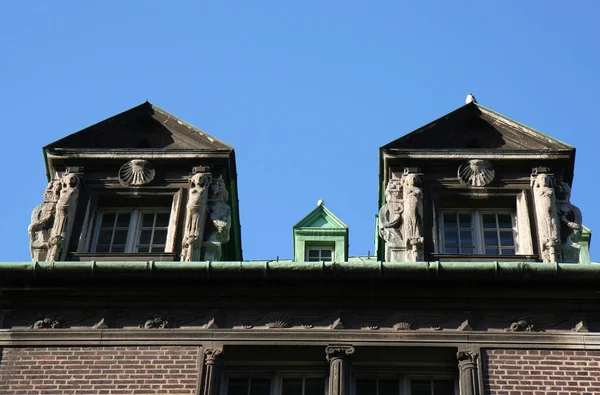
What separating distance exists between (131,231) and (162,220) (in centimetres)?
57

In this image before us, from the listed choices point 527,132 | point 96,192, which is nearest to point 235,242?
point 96,192

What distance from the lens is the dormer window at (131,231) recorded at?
1964 centimetres

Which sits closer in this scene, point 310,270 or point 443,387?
point 443,387

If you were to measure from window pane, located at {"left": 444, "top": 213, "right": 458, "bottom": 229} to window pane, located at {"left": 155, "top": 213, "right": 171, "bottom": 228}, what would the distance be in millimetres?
4717

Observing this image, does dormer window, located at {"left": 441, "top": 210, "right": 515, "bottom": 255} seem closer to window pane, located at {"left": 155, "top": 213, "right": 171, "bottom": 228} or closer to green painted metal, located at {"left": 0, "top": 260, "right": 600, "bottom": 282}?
green painted metal, located at {"left": 0, "top": 260, "right": 600, "bottom": 282}

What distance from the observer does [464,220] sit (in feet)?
65.8

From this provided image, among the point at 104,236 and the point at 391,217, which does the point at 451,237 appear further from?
the point at 104,236

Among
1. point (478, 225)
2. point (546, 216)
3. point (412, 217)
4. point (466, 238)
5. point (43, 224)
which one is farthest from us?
point (478, 225)

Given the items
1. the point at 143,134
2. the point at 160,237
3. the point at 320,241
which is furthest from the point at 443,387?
the point at 143,134

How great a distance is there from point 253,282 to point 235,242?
3.70 m

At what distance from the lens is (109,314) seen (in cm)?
1797

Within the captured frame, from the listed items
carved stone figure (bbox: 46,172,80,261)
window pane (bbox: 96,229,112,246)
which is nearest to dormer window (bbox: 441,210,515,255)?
window pane (bbox: 96,229,112,246)

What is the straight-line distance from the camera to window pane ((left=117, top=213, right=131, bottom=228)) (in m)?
20.1

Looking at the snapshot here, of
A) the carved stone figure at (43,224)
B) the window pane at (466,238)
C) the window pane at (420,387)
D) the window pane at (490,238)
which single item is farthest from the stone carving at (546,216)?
the carved stone figure at (43,224)
